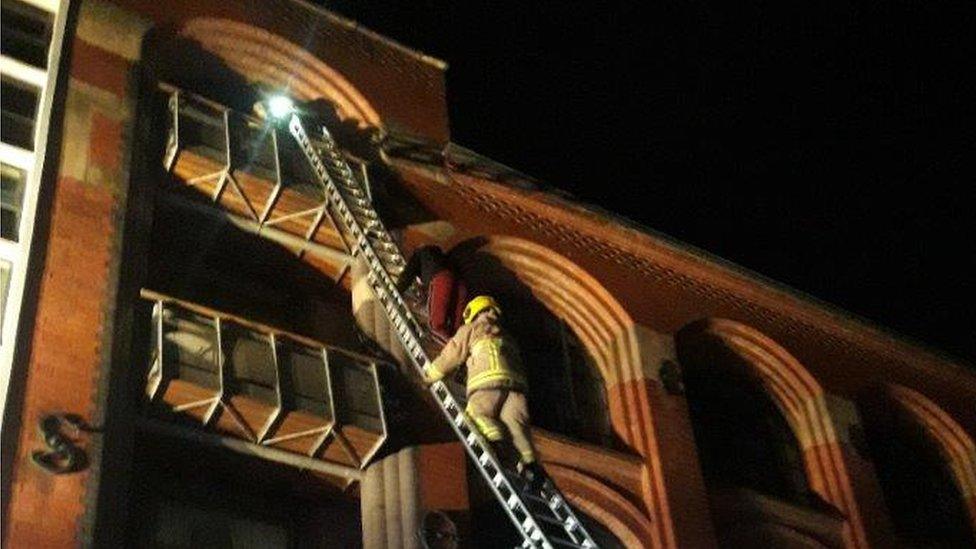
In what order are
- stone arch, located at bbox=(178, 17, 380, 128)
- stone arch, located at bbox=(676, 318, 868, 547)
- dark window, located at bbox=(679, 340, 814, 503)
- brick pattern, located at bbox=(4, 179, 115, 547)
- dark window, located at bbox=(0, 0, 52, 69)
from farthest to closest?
stone arch, located at bbox=(676, 318, 868, 547), dark window, located at bbox=(679, 340, 814, 503), stone arch, located at bbox=(178, 17, 380, 128), dark window, located at bbox=(0, 0, 52, 69), brick pattern, located at bbox=(4, 179, 115, 547)

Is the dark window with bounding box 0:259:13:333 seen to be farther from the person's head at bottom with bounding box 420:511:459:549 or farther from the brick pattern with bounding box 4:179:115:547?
the person's head at bottom with bounding box 420:511:459:549

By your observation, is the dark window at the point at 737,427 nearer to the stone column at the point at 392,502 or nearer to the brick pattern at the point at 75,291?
the stone column at the point at 392,502

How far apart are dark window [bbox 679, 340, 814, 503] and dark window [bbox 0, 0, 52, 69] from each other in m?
9.13

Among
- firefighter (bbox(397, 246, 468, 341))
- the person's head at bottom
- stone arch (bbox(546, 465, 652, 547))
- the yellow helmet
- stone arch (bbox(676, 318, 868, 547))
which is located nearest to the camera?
the yellow helmet

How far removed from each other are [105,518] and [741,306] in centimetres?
1071

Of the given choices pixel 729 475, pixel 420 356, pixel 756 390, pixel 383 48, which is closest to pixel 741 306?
pixel 756 390

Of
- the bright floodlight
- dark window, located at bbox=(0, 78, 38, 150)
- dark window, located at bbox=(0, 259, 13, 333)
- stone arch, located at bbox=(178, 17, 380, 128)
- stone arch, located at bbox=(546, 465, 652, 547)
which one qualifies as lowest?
stone arch, located at bbox=(546, 465, 652, 547)

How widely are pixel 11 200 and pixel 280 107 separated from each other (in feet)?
12.2

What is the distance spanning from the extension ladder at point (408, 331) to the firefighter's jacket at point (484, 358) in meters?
0.20

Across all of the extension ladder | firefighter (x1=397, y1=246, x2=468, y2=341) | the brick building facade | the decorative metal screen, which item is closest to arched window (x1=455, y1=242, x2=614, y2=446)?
the brick building facade

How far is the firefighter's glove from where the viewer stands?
9.62 metres

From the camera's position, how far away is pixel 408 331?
1032cm

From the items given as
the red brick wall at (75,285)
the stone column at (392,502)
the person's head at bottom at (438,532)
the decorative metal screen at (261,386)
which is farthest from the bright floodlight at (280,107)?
the person's head at bottom at (438,532)

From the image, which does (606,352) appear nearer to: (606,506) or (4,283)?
(606,506)
